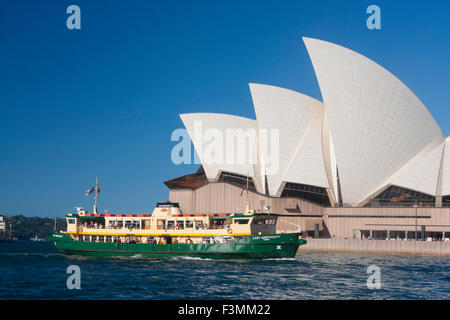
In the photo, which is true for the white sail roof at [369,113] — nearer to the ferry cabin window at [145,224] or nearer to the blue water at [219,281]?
the blue water at [219,281]

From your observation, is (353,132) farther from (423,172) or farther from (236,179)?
(236,179)

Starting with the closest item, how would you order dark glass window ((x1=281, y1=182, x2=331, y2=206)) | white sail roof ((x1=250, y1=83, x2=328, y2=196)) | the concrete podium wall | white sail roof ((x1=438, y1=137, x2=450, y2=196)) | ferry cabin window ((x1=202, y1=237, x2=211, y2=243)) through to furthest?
ferry cabin window ((x1=202, y1=237, x2=211, y2=243)), the concrete podium wall, white sail roof ((x1=438, y1=137, x2=450, y2=196)), white sail roof ((x1=250, y1=83, x2=328, y2=196)), dark glass window ((x1=281, y1=182, x2=331, y2=206))

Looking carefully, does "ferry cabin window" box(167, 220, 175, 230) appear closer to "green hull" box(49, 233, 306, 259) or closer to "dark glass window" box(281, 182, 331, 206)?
"green hull" box(49, 233, 306, 259)

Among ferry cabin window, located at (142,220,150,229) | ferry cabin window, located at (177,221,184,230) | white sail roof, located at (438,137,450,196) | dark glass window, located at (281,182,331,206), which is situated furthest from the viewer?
dark glass window, located at (281,182,331,206)

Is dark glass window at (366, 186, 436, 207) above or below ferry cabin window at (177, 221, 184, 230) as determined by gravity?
above

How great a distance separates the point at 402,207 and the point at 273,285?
39383 millimetres

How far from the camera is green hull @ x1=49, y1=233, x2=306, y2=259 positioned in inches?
1506

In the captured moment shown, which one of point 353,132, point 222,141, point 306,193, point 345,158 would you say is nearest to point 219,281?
point 353,132

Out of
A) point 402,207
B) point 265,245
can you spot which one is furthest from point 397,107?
point 265,245

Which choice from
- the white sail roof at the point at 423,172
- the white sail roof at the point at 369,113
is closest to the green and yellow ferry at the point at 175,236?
the white sail roof at the point at 369,113

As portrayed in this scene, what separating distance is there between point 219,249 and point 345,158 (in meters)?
27.9

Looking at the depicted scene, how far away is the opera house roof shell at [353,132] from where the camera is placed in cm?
5831

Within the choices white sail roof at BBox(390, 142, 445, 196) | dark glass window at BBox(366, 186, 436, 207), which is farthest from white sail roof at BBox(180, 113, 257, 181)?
white sail roof at BBox(390, 142, 445, 196)

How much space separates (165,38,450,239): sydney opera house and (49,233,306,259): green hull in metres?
17.9
